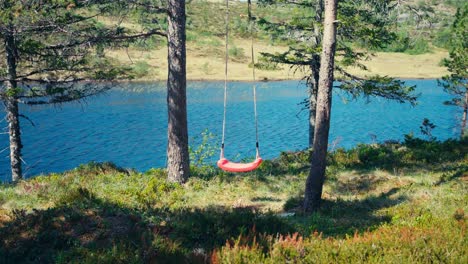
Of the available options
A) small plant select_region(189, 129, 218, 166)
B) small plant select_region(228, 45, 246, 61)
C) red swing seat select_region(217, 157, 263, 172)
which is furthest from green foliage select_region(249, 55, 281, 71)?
small plant select_region(228, 45, 246, 61)

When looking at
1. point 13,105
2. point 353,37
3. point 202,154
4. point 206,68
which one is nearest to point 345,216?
point 353,37

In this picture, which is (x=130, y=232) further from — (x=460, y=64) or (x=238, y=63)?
(x=238, y=63)

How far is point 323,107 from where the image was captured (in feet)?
34.4

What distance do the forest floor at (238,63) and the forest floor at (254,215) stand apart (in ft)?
176

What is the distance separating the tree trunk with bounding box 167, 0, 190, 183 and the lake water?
12.0 meters

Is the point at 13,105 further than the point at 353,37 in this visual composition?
No

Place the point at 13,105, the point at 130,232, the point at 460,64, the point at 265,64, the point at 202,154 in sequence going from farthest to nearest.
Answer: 1. the point at 460,64
2. the point at 202,154
3. the point at 265,64
4. the point at 13,105
5. the point at 130,232

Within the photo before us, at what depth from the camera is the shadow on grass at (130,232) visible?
629 cm

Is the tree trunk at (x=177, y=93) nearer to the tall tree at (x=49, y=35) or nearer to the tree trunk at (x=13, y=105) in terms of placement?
the tall tree at (x=49, y=35)

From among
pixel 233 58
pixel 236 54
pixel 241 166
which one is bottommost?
pixel 233 58

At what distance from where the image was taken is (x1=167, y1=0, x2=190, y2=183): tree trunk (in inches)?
512

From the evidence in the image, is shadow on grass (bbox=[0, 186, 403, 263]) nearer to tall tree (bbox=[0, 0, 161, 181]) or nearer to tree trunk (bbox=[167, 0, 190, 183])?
tree trunk (bbox=[167, 0, 190, 183])

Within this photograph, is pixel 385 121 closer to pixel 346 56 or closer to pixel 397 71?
Result: pixel 346 56

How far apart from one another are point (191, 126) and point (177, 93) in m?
27.0
